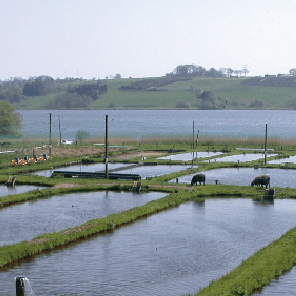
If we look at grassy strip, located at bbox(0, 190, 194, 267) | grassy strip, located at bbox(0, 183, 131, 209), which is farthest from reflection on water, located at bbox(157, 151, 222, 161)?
grassy strip, located at bbox(0, 190, 194, 267)

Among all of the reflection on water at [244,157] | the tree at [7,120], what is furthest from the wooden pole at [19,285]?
the tree at [7,120]

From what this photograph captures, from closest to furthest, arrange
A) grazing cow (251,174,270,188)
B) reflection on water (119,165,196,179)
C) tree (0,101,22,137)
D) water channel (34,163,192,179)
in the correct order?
grazing cow (251,174,270,188) → reflection on water (119,165,196,179) → water channel (34,163,192,179) → tree (0,101,22,137)

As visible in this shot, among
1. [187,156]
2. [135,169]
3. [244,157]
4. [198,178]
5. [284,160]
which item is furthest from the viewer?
[187,156]

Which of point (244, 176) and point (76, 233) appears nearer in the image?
point (76, 233)

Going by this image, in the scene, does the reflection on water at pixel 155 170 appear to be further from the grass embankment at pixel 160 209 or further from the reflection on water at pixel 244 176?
the reflection on water at pixel 244 176

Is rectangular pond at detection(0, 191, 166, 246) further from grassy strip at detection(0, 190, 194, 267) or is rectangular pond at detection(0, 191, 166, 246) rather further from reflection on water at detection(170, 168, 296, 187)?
reflection on water at detection(170, 168, 296, 187)

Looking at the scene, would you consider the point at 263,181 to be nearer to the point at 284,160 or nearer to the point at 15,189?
the point at 15,189

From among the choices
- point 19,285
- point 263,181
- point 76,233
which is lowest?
point 76,233

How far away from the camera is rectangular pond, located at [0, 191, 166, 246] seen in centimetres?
2933

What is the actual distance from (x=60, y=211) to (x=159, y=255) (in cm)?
1173

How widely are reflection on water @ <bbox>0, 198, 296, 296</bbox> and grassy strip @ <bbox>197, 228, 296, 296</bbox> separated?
2.46 ft

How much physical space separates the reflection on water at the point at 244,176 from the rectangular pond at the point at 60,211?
354 inches

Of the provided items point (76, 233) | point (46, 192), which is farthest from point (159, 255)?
point (46, 192)

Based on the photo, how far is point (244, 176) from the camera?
53281mm
